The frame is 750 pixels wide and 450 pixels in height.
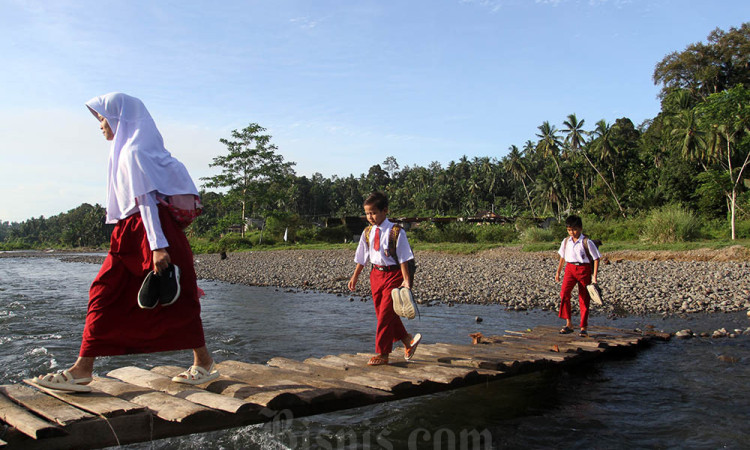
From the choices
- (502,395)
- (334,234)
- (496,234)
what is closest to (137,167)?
(502,395)

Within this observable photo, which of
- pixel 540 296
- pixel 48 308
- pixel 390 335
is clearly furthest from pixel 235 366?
pixel 48 308

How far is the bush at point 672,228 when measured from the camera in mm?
21969

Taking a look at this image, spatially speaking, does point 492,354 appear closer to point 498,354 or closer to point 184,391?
point 498,354

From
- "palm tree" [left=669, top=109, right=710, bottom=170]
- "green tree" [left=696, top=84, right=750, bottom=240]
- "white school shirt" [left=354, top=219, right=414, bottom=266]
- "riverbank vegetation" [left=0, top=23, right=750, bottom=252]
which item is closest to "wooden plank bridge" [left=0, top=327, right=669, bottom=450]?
"white school shirt" [left=354, top=219, right=414, bottom=266]

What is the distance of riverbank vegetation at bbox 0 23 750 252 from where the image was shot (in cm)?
2738

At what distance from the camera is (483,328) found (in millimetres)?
8992

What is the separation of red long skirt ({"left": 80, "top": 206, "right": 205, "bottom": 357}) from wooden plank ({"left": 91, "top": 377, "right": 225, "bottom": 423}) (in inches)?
13.2

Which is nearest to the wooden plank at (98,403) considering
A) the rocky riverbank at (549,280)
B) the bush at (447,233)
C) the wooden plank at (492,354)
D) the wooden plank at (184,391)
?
the wooden plank at (184,391)

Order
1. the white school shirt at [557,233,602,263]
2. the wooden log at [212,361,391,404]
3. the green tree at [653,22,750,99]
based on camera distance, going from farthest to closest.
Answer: the green tree at [653,22,750,99]
the white school shirt at [557,233,602,263]
the wooden log at [212,361,391,404]

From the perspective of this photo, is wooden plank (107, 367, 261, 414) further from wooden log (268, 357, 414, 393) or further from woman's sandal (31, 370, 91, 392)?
wooden log (268, 357, 414, 393)

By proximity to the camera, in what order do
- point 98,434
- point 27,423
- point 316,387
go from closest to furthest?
point 27,423 < point 98,434 < point 316,387

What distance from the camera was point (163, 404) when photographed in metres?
3.03

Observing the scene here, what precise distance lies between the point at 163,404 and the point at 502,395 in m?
3.66

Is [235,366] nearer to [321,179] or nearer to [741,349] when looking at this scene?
[741,349]
